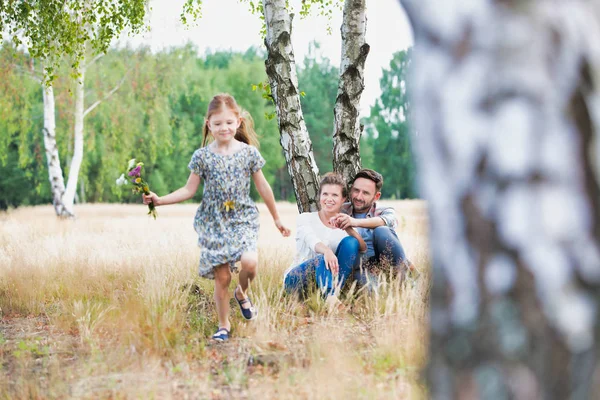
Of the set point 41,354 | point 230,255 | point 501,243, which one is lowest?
point 41,354

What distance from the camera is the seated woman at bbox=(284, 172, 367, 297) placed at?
5039 mm

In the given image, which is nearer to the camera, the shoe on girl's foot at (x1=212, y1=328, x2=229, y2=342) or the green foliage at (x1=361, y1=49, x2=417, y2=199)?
the shoe on girl's foot at (x1=212, y1=328, x2=229, y2=342)

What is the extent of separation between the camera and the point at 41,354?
423 centimetres

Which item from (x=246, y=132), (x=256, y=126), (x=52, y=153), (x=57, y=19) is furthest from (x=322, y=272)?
(x=256, y=126)

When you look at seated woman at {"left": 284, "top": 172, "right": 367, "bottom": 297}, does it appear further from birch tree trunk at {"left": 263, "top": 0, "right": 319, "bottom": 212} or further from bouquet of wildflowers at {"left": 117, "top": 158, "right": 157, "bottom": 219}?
bouquet of wildflowers at {"left": 117, "top": 158, "right": 157, "bottom": 219}

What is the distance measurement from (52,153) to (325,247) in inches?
504

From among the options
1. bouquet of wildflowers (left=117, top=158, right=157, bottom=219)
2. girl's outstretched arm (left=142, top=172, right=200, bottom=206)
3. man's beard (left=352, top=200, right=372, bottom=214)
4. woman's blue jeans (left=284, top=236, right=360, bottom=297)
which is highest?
bouquet of wildflowers (left=117, top=158, right=157, bottom=219)

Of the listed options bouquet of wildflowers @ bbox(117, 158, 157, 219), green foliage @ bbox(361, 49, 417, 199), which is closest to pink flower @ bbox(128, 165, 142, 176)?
bouquet of wildflowers @ bbox(117, 158, 157, 219)

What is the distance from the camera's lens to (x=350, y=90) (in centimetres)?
610

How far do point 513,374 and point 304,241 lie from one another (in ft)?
12.7

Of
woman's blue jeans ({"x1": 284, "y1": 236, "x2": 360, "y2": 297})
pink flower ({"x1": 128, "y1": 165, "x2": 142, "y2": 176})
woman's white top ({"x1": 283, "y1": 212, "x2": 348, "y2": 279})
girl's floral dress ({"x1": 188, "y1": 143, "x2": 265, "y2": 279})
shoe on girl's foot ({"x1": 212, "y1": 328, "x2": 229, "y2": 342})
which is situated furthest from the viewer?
woman's white top ({"x1": 283, "y1": 212, "x2": 348, "y2": 279})

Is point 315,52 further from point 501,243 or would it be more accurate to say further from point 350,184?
point 501,243

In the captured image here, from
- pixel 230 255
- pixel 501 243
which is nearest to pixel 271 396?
pixel 230 255

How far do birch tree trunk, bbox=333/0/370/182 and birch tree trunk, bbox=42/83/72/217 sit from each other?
36.6ft
